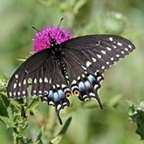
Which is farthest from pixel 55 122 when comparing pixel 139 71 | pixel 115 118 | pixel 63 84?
pixel 139 71

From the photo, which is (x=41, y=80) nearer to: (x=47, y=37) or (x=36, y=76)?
(x=36, y=76)

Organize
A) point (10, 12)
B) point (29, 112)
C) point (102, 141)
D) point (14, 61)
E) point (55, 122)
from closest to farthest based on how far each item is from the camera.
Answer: point (29, 112) → point (55, 122) → point (102, 141) → point (14, 61) → point (10, 12)

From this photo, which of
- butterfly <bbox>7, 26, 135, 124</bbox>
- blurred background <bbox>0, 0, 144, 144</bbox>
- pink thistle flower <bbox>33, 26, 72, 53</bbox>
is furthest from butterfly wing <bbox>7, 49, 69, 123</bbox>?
blurred background <bbox>0, 0, 144, 144</bbox>

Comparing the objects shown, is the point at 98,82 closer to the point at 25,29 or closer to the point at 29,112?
the point at 29,112

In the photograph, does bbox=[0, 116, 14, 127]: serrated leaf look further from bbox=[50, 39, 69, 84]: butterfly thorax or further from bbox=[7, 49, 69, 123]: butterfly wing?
bbox=[50, 39, 69, 84]: butterfly thorax

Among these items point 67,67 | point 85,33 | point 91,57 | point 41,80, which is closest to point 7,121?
point 41,80

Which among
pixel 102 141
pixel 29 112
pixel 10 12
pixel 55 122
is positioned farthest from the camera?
pixel 10 12

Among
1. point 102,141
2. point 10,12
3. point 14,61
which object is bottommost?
point 102,141

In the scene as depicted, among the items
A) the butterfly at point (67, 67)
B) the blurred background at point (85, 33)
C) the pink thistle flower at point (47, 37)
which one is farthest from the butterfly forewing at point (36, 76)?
the blurred background at point (85, 33)
